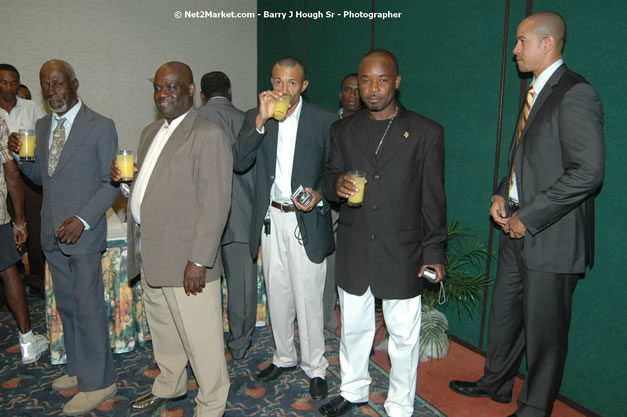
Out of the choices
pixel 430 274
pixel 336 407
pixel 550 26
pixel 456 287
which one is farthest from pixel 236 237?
pixel 550 26

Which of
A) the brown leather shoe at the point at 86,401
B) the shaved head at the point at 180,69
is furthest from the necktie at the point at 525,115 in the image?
→ the brown leather shoe at the point at 86,401

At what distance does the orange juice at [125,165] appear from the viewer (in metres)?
2.25

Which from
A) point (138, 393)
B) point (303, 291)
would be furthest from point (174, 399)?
point (303, 291)

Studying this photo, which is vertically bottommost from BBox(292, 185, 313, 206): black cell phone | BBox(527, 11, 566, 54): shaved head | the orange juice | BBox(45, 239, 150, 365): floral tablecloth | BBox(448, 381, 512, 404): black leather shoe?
BBox(448, 381, 512, 404): black leather shoe

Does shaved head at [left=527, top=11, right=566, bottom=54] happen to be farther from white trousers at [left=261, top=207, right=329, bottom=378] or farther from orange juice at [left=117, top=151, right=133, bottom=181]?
orange juice at [left=117, top=151, right=133, bottom=181]

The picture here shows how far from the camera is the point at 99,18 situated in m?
6.00

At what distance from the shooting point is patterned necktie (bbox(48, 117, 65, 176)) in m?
2.48

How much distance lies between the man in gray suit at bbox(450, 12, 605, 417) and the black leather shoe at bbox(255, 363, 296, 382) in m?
1.36

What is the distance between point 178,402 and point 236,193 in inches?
50.6

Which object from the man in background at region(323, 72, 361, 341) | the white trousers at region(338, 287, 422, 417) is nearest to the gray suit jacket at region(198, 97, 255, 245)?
the man in background at region(323, 72, 361, 341)

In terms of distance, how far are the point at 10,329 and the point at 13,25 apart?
12.7ft

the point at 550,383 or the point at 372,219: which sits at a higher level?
the point at 372,219

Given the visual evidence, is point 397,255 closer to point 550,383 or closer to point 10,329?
point 550,383

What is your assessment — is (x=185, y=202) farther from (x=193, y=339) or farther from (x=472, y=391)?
(x=472, y=391)
